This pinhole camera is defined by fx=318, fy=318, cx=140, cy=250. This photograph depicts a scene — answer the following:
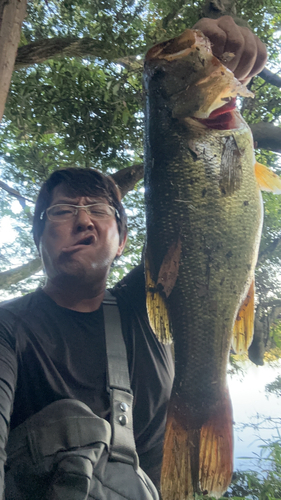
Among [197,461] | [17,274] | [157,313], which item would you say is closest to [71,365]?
[157,313]

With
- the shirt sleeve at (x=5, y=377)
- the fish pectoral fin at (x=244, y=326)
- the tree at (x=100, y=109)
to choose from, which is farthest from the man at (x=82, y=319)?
the tree at (x=100, y=109)

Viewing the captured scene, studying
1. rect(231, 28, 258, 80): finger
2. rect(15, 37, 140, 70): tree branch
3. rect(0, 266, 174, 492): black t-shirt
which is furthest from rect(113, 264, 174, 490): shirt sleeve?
rect(15, 37, 140, 70): tree branch

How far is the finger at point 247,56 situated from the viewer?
0.83 metres

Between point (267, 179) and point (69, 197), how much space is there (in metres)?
0.59

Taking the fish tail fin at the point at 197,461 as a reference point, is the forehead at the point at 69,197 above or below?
above

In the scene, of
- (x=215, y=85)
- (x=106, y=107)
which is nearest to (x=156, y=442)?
(x=215, y=85)

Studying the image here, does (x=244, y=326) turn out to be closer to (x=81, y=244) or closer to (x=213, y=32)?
(x=81, y=244)

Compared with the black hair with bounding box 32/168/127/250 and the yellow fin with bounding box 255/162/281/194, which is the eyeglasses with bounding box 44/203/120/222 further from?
the yellow fin with bounding box 255/162/281/194

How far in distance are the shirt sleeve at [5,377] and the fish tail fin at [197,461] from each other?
0.32m

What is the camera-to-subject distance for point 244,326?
76cm

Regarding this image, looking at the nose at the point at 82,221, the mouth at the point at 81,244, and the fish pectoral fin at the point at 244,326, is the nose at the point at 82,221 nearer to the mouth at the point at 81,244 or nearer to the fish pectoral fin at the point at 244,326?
the mouth at the point at 81,244

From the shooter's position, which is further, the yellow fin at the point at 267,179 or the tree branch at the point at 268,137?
the tree branch at the point at 268,137

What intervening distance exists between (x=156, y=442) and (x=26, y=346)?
15.9 inches

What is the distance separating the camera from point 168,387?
86cm
